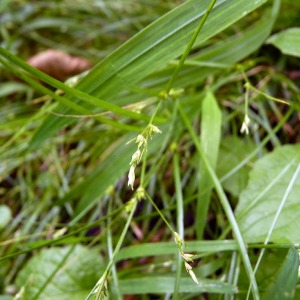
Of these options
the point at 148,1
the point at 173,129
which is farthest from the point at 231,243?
the point at 148,1

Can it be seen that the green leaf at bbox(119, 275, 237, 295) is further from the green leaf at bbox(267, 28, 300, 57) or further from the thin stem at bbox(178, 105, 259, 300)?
the green leaf at bbox(267, 28, 300, 57)

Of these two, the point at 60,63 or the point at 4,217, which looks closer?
the point at 4,217

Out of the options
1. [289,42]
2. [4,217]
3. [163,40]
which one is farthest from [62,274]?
[289,42]

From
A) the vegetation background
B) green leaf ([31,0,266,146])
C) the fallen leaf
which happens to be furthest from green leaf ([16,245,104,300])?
the fallen leaf

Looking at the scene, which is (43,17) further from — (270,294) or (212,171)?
(270,294)

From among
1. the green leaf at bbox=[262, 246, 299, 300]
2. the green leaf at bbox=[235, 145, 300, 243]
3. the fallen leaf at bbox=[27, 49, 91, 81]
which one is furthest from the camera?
the fallen leaf at bbox=[27, 49, 91, 81]

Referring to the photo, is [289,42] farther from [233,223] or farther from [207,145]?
[233,223]
